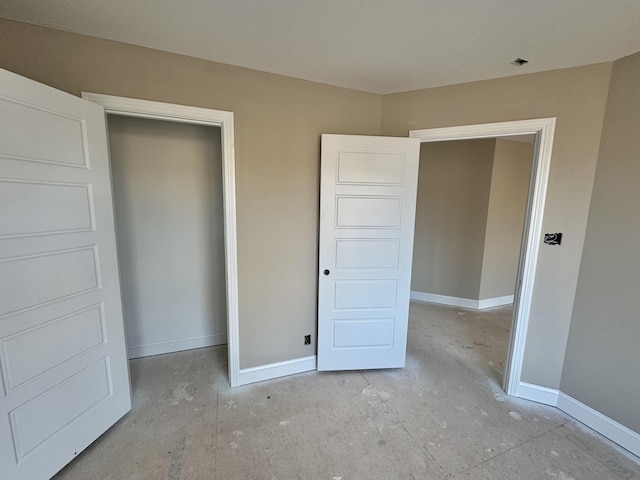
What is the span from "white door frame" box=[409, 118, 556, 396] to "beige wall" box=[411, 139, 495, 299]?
6.45ft

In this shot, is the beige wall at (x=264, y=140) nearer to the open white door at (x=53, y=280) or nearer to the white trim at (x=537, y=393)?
the open white door at (x=53, y=280)

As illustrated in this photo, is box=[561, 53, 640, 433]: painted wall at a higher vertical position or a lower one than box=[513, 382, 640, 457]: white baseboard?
higher

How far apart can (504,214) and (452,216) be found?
69 centimetres

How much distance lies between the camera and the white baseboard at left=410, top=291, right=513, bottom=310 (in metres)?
4.21

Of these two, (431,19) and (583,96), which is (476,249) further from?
(431,19)

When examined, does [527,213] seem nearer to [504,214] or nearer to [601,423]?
[601,423]

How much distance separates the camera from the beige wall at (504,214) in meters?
3.98

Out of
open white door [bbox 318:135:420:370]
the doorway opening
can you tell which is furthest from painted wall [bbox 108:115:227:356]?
the doorway opening

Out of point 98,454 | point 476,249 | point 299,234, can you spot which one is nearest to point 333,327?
point 299,234

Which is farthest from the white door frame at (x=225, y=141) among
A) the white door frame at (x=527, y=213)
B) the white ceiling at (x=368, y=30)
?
A: the white door frame at (x=527, y=213)

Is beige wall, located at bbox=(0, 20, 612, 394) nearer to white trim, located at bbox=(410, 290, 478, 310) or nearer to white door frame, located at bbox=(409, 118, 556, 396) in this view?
white door frame, located at bbox=(409, 118, 556, 396)

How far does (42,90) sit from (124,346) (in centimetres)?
156

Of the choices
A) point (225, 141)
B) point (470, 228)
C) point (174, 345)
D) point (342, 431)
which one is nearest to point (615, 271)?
point (342, 431)

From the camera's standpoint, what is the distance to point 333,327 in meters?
2.57
